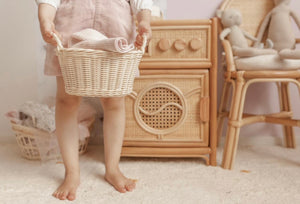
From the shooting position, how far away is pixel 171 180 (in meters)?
1.11

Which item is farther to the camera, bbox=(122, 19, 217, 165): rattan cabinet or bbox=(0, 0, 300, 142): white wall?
bbox=(0, 0, 300, 142): white wall

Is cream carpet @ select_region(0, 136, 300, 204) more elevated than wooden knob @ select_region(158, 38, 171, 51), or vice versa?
wooden knob @ select_region(158, 38, 171, 51)

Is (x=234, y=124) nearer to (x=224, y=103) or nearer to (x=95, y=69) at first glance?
(x=224, y=103)

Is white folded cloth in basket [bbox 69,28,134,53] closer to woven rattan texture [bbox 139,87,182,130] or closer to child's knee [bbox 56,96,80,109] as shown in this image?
child's knee [bbox 56,96,80,109]

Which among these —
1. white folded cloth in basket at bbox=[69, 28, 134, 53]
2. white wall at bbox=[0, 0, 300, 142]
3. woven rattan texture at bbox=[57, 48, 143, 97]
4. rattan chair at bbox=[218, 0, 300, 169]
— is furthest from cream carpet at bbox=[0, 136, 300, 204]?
white folded cloth in basket at bbox=[69, 28, 134, 53]

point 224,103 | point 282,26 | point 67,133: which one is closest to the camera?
point 67,133

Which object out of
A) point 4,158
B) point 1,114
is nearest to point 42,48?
point 1,114

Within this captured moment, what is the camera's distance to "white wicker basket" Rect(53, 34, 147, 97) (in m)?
0.76

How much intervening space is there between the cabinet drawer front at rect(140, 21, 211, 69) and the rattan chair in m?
0.11

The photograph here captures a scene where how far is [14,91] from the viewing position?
167 centimetres

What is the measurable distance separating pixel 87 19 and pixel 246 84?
69 centimetres

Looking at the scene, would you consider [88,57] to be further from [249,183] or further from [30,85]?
[30,85]

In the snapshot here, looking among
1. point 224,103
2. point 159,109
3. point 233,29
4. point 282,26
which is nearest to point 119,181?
point 159,109

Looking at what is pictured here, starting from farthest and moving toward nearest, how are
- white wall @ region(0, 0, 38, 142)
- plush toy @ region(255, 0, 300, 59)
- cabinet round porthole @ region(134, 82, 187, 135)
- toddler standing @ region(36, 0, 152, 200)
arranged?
white wall @ region(0, 0, 38, 142), plush toy @ region(255, 0, 300, 59), cabinet round porthole @ region(134, 82, 187, 135), toddler standing @ region(36, 0, 152, 200)
